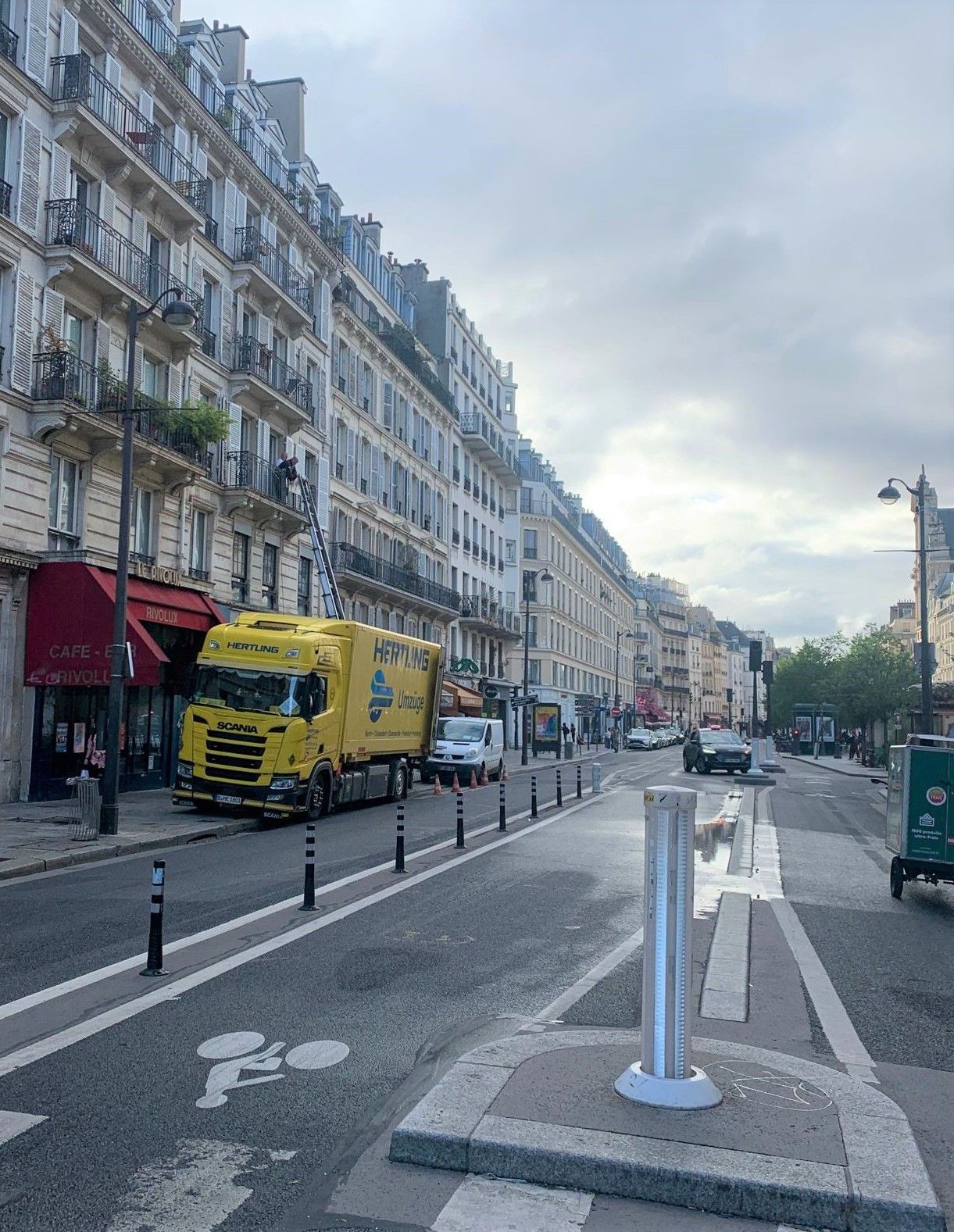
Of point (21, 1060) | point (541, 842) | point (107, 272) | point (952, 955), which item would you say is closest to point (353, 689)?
point (541, 842)

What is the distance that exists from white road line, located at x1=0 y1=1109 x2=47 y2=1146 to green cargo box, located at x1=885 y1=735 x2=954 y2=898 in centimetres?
942

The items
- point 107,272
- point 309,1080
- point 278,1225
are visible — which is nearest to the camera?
point 278,1225

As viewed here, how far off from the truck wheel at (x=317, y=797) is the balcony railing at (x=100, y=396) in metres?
7.09

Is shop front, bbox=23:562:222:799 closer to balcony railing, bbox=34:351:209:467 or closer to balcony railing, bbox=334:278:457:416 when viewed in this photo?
balcony railing, bbox=34:351:209:467

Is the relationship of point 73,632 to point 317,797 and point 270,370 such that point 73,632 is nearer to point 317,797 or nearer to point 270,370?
point 317,797

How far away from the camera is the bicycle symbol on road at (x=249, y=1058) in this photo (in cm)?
531

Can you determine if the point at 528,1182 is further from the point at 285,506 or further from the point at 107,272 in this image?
the point at 285,506

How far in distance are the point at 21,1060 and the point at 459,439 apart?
49.7 metres

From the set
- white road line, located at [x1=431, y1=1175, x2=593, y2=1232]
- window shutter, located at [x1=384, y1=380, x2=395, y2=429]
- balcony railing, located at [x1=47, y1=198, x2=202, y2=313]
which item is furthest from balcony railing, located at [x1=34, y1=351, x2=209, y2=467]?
window shutter, located at [x1=384, y1=380, x2=395, y2=429]

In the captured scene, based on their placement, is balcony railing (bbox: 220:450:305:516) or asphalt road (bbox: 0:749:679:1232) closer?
asphalt road (bbox: 0:749:679:1232)

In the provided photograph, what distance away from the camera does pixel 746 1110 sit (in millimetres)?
4605

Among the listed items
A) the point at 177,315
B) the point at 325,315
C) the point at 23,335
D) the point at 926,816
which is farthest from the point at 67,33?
the point at 926,816

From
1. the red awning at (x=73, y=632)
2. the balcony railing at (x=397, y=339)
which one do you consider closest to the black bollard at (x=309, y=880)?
the red awning at (x=73, y=632)

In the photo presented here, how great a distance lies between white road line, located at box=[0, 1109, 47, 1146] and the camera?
182 inches
